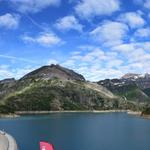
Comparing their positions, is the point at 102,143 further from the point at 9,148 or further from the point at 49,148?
the point at 49,148

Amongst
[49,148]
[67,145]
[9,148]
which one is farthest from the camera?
[67,145]

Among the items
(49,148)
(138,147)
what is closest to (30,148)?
(138,147)

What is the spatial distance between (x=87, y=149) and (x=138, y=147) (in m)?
18.4

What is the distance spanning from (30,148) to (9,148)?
15781mm

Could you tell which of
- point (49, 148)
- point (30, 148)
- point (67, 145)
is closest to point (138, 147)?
point (67, 145)

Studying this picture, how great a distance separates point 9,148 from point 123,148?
38.2 m

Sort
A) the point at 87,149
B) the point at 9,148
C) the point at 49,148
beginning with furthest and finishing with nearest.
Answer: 1. the point at 87,149
2. the point at 9,148
3. the point at 49,148

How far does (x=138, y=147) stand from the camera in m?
124

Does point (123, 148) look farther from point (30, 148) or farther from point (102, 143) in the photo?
point (30, 148)

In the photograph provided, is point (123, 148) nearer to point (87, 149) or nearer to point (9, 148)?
point (87, 149)

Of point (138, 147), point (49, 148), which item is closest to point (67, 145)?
point (138, 147)

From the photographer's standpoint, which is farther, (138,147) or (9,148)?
(138,147)

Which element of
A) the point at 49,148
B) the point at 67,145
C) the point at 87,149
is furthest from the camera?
the point at 67,145

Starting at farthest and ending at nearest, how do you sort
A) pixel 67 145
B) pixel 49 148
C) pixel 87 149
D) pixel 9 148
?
pixel 67 145 → pixel 87 149 → pixel 9 148 → pixel 49 148
